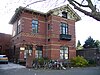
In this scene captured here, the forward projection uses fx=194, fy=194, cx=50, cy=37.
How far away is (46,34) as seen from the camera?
3061 centimetres

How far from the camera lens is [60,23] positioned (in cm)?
3081

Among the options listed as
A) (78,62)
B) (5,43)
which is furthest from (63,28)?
(5,43)

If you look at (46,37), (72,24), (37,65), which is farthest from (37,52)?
(72,24)

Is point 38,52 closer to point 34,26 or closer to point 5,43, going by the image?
point 34,26

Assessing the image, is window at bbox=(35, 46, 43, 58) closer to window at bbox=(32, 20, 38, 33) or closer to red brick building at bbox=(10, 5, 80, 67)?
red brick building at bbox=(10, 5, 80, 67)

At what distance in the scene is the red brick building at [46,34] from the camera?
28.3 m

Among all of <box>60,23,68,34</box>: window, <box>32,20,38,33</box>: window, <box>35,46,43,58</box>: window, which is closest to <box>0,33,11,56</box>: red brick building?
<box>35,46,43,58</box>: window

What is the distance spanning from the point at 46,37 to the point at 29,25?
3.57 meters

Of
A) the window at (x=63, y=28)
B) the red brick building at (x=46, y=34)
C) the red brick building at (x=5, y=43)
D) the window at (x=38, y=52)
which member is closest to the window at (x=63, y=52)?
the red brick building at (x=46, y=34)

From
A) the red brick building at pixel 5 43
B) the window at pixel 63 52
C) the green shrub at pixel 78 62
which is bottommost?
the green shrub at pixel 78 62

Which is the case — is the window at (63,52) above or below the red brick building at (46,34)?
below

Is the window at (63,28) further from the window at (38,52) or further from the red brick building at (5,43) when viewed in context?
the red brick building at (5,43)

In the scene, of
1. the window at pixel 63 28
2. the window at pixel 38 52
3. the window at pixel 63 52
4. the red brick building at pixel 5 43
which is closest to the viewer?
the window at pixel 38 52

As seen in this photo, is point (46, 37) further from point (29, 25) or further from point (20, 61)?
point (20, 61)
